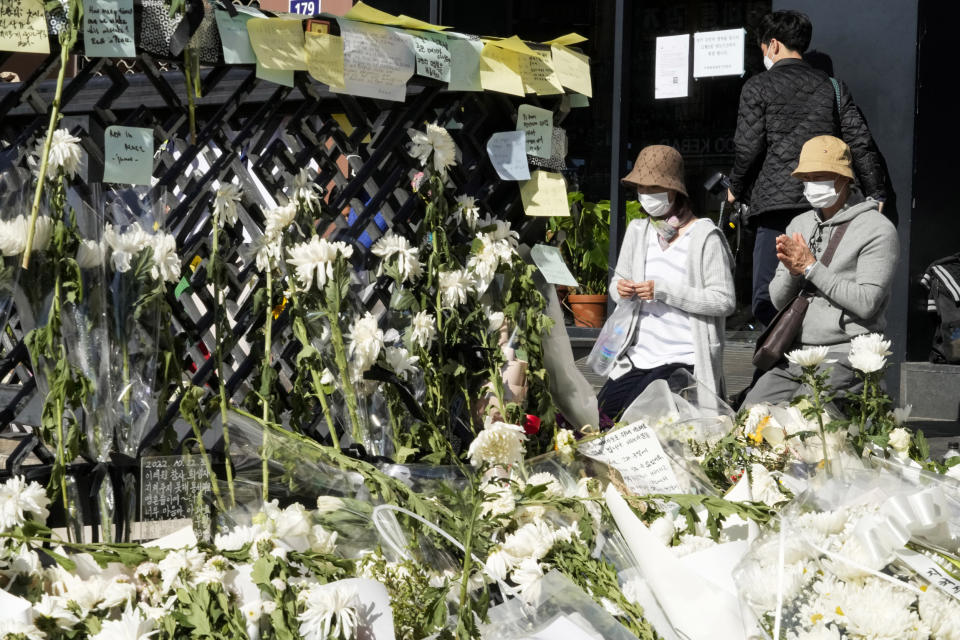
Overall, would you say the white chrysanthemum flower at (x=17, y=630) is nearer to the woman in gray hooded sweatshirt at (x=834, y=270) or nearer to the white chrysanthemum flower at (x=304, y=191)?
the white chrysanthemum flower at (x=304, y=191)

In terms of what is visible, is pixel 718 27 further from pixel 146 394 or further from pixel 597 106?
pixel 146 394

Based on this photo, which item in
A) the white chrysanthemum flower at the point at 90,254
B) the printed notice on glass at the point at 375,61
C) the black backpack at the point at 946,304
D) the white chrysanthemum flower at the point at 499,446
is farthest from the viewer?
the black backpack at the point at 946,304

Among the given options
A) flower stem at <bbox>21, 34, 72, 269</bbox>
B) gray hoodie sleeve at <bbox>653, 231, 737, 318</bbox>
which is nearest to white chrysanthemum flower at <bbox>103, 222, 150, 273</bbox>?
flower stem at <bbox>21, 34, 72, 269</bbox>

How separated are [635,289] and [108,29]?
253cm

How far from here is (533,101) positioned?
2.75 meters

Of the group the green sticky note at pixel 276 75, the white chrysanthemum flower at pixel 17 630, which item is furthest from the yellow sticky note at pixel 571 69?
the white chrysanthemum flower at pixel 17 630

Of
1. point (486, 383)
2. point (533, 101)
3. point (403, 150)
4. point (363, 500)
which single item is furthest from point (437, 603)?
point (533, 101)

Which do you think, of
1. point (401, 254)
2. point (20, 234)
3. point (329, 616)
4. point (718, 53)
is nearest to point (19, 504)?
point (329, 616)

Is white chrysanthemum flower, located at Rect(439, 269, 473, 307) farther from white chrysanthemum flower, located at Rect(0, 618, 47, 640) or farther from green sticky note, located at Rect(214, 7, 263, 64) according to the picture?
white chrysanthemum flower, located at Rect(0, 618, 47, 640)

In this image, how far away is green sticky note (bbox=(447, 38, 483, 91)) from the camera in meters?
2.49

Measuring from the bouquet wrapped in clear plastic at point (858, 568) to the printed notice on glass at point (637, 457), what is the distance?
1.02ft

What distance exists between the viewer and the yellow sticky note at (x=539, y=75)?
Result: 2.63m

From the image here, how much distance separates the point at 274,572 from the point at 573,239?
5.74 meters

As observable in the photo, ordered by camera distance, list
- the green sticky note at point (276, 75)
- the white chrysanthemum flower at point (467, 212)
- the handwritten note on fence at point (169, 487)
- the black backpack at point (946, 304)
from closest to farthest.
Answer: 1. the handwritten note on fence at point (169, 487)
2. the green sticky note at point (276, 75)
3. the white chrysanthemum flower at point (467, 212)
4. the black backpack at point (946, 304)
